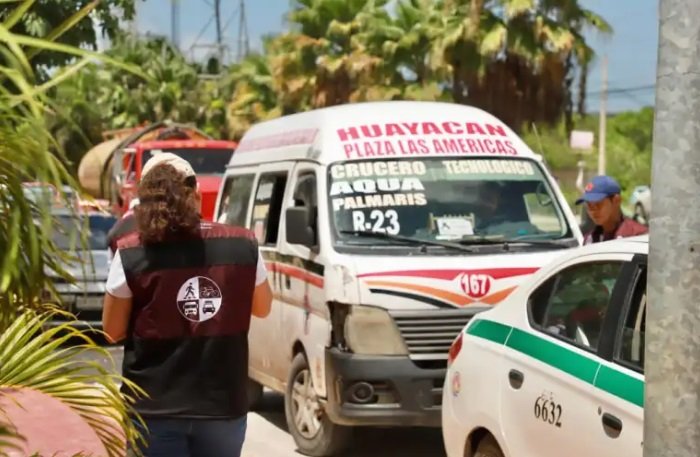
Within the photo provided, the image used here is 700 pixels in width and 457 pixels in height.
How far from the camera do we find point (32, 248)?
3332 mm

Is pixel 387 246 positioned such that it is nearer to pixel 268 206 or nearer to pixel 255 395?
pixel 268 206

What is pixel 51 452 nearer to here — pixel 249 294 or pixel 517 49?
pixel 249 294

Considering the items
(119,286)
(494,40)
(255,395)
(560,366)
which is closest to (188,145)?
(494,40)

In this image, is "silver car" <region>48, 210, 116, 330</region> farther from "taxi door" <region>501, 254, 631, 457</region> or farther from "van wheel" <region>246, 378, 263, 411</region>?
"taxi door" <region>501, 254, 631, 457</region>

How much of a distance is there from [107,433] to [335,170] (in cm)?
513

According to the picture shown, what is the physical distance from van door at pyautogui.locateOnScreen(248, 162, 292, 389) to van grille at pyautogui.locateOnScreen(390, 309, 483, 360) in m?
1.41

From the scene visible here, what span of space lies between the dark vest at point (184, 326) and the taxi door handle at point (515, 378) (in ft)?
4.87

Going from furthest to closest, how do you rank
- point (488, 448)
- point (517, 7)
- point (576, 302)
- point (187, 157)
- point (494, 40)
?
point (494, 40) → point (517, 7) → point (187, 157) → point (488, 448) → point (576, 302)

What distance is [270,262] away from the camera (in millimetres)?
9812

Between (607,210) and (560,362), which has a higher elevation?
(607,210)

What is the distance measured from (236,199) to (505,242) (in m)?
3.16

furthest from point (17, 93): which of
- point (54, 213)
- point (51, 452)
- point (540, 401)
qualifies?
point (540, 401)

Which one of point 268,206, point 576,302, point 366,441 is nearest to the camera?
point 576,302

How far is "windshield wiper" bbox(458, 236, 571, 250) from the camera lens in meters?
8.59
